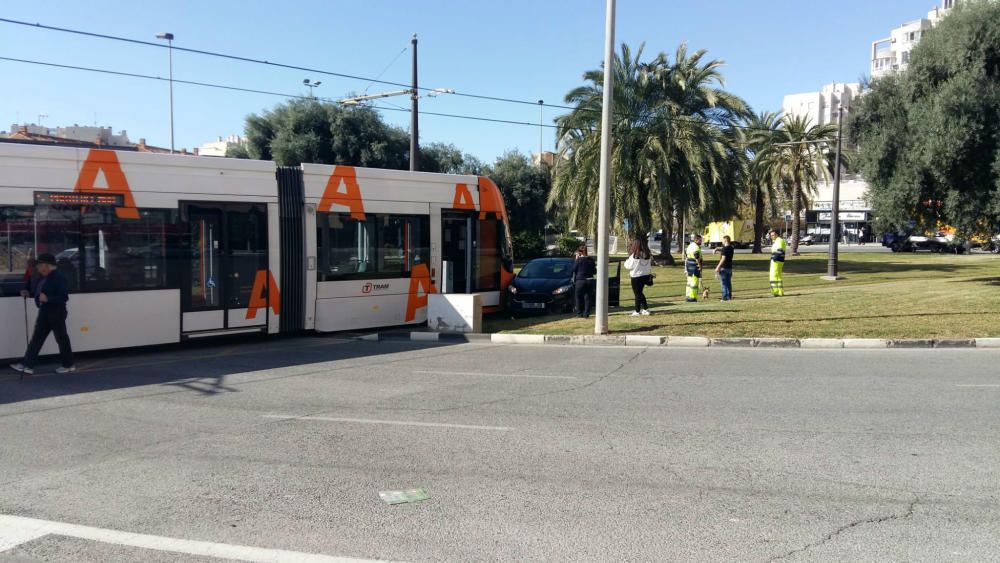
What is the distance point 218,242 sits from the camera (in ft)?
42.1

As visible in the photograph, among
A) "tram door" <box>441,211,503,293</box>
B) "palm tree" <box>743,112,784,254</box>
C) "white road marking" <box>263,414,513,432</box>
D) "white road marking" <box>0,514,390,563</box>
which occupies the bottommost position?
"white road marking" <box>0,514,390,563</box>

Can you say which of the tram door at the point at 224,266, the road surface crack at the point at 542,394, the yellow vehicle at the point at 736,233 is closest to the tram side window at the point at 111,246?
the tram door at the point at 224,266

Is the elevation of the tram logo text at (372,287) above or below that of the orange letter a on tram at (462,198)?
below

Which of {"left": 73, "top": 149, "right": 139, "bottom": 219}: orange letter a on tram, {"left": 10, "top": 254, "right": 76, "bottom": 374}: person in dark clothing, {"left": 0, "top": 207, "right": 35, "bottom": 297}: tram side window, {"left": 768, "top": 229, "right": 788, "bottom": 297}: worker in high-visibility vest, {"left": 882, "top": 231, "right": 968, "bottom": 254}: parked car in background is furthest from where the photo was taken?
{"left": 882, "top": 231, "right": 968, "bottom": 254}: parked car in background

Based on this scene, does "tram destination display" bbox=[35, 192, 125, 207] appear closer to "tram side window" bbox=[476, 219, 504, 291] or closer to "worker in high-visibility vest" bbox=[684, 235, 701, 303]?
"tram side window" bbox=[476, 219, 504, 291]

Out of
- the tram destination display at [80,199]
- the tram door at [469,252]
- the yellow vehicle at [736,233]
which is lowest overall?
the tram door at [469,252]

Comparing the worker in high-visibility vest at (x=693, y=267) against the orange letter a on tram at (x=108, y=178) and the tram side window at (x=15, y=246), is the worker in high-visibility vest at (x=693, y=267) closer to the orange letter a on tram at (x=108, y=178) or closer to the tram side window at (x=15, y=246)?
the orange letter a on tram at (x=108, y=178)

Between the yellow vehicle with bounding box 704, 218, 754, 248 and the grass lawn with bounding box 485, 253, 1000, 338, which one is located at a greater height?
the yellow vehicle with bounding box 704, 218, 754, 248

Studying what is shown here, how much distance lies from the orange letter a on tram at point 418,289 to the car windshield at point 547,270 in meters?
3.47

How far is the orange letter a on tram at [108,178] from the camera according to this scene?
11.4m

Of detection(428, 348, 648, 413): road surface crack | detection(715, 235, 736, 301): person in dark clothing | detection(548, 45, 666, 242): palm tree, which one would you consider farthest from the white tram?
detection(548, 45, 666, 242): palm tree

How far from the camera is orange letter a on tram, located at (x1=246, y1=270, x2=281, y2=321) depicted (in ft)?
43.4

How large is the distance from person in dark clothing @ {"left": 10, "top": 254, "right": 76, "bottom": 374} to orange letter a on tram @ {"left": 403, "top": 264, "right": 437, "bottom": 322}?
679 cm

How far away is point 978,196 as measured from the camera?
2023 cm
